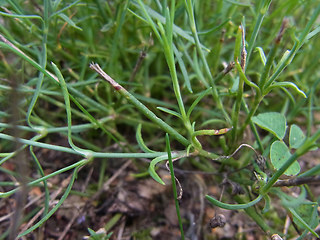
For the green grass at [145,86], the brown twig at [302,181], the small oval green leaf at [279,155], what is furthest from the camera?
the green grass at [145,86]

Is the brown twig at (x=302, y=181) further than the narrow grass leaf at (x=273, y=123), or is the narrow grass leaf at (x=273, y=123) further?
the narrow grass leaf at (x=273, y=123)

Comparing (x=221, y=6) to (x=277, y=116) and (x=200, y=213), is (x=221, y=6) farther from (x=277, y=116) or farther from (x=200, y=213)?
(x=200, y=213)

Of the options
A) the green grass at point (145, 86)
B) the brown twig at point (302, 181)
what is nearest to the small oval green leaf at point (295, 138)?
the green grass at point (145, 86)

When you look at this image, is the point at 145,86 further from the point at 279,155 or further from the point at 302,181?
the point at 302,181

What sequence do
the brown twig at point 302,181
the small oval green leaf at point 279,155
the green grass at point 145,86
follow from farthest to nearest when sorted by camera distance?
the green grass at point 145,86 < the small oval green leaf at point 279,155 < the brown twig at point 302,181

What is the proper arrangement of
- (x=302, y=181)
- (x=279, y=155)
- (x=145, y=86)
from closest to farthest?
(x=302, y=181)
(x=279, y=155)
(x=145, y=86)

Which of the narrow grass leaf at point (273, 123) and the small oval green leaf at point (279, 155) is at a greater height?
the narrow grass leaf at point (273, 123)

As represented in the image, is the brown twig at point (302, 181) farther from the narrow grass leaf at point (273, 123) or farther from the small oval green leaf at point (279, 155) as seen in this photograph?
the narrow grass leaf at point (273, 123)

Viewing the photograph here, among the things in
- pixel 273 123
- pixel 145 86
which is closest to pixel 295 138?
pixel 273 123

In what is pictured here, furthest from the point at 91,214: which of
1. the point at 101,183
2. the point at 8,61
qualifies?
the point at 8,61
